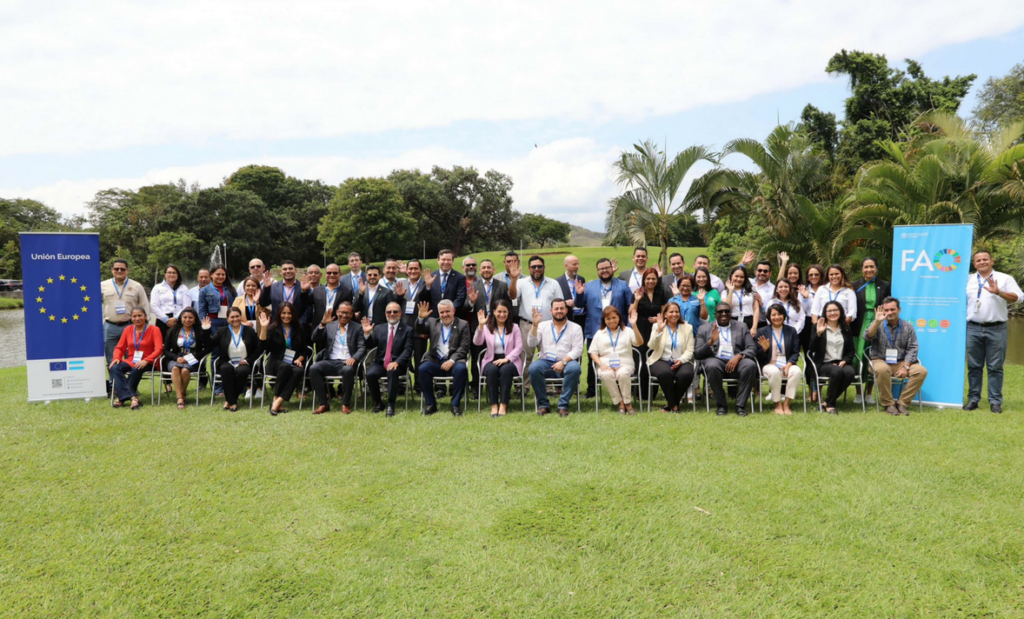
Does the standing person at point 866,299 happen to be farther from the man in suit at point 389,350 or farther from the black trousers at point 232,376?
the black trousers at point 232,376

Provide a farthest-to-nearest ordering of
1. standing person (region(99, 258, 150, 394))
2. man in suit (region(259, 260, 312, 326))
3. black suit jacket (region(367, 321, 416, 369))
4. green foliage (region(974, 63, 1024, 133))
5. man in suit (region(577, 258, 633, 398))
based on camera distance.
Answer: green foliage (region(974, 63, 1024, 133)) → standing person (region(99, 258, 150, 394)) → man in suit (region(259, 260, 312, 326)) → man in suit (region(577, 258, 633, 398)) → black suit jacket (region(367, 321, 416, 369))

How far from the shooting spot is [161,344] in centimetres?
759

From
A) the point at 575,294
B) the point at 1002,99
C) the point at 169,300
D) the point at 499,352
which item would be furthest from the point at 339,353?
the point at 1002,99

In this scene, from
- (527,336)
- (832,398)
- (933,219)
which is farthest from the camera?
(933,219)

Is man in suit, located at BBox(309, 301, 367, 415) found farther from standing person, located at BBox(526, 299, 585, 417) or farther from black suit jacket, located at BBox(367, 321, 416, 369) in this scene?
standing person, located at BBox(526, 299, 585, 417)

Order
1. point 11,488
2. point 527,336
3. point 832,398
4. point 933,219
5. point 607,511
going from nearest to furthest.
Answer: point 607,511 → point 11,488 → point 832,398 → point 527,336 → point 933,219

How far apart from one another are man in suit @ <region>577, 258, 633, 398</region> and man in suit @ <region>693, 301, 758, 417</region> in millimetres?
975

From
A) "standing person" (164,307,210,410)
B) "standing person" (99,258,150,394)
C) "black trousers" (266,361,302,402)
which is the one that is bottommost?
"black trousers" (266,361,302,402)

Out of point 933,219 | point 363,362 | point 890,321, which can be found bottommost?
point 363,362

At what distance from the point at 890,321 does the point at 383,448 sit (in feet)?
19.0

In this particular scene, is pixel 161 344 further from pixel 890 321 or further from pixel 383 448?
pixel 890 321

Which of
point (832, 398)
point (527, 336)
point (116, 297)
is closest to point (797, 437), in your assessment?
point (832, 398)

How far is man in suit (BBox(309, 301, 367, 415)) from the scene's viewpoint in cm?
699

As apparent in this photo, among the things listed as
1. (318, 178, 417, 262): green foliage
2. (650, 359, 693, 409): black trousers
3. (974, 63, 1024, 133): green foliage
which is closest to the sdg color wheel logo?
(650, 359, 693, 409): black trousers
